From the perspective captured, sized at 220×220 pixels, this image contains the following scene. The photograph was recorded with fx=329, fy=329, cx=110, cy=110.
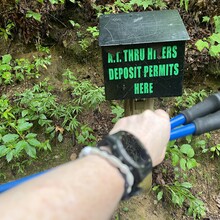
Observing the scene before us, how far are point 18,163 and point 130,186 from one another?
1.58m

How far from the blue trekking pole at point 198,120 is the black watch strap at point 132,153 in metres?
0.28

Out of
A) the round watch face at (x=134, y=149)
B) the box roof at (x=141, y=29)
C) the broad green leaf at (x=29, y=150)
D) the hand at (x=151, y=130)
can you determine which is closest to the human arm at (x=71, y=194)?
the round watch face at (x=134, y=149)

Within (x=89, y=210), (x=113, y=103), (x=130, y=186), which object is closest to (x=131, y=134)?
(x=130, y=186)

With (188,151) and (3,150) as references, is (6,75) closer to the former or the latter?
(3,150)

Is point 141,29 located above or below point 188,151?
above

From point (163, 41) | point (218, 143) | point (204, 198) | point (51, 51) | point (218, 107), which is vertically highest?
point (163, 41)

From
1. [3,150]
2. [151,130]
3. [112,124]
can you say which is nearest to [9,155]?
[3,150]

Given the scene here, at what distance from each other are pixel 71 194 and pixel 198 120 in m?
0.78

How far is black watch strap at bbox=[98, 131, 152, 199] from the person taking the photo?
1.09 m

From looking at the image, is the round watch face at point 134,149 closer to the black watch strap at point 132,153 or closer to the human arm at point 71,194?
the black watch strap at point 132,153

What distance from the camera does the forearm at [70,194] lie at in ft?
2.64

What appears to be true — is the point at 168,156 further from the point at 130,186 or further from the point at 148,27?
the point at 130,186

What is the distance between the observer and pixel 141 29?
5.94ft

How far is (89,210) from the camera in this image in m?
0.87
